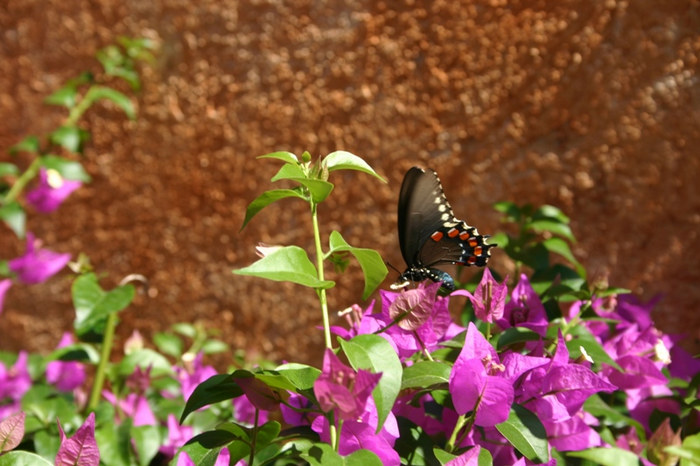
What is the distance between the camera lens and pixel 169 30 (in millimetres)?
1515

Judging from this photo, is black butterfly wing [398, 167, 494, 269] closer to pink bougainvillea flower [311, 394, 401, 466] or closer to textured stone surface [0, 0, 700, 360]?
pink bougainvillea flower [311, 394, 401, 466]

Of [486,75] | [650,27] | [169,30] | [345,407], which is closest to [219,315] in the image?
[169,30]

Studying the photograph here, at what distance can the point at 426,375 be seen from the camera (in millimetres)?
562

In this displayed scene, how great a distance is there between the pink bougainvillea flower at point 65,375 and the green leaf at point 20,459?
1.96ft

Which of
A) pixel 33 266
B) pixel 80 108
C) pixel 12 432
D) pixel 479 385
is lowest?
pixel 33 266

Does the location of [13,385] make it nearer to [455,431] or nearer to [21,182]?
[21,182]

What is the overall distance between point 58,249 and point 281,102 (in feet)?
1.98

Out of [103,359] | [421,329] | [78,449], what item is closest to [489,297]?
[421,329]

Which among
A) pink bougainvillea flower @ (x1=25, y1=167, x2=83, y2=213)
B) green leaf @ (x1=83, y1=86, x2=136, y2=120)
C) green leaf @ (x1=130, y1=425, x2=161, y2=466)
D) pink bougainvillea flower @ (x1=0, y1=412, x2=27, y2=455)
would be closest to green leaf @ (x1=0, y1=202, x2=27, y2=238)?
pink bougainvillea flower @ (x1=25, y1=167, x2=83, y2=213)

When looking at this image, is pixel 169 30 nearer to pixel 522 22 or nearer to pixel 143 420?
pixel 522 22

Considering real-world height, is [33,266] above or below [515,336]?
below

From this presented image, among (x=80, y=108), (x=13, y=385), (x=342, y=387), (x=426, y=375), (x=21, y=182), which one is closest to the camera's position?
(x=342, y=387)

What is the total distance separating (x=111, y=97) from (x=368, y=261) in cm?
106

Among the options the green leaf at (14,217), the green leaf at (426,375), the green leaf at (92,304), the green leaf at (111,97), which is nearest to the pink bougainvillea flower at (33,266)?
the green leaf at (14,217)
